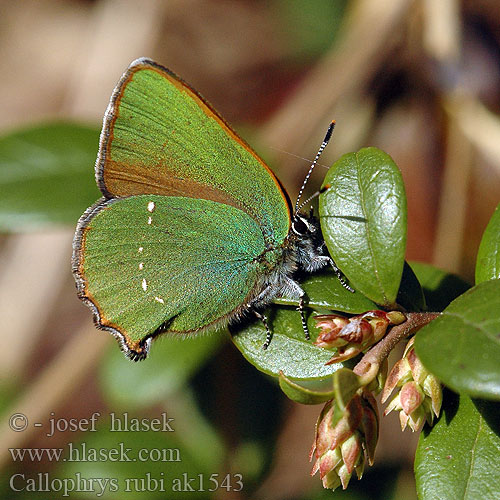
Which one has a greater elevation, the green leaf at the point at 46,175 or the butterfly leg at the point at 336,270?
the butterfly leg at the point at 336,270

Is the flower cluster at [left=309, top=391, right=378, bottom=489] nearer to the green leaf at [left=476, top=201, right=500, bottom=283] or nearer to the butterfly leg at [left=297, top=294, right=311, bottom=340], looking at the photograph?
the butterfly leg at [left=297, top=294, right=311, bottom=340]

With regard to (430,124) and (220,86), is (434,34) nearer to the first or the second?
(430,124)

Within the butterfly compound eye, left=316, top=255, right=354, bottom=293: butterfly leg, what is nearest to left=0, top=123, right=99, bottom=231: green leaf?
the butterfly compound eye

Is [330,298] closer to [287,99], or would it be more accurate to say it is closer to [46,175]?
[46,175]

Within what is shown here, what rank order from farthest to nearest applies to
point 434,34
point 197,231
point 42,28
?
point 42,28, point 434,34, point 197,231

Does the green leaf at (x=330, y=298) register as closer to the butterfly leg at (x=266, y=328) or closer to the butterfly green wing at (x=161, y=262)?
the butterfly leg at (x=266, y=328)

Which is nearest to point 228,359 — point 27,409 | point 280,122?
point 27,409

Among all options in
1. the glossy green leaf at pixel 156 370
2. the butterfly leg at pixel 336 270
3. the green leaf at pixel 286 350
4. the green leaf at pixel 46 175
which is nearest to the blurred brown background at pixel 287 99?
the glossy green leaf at pixel 156 370
